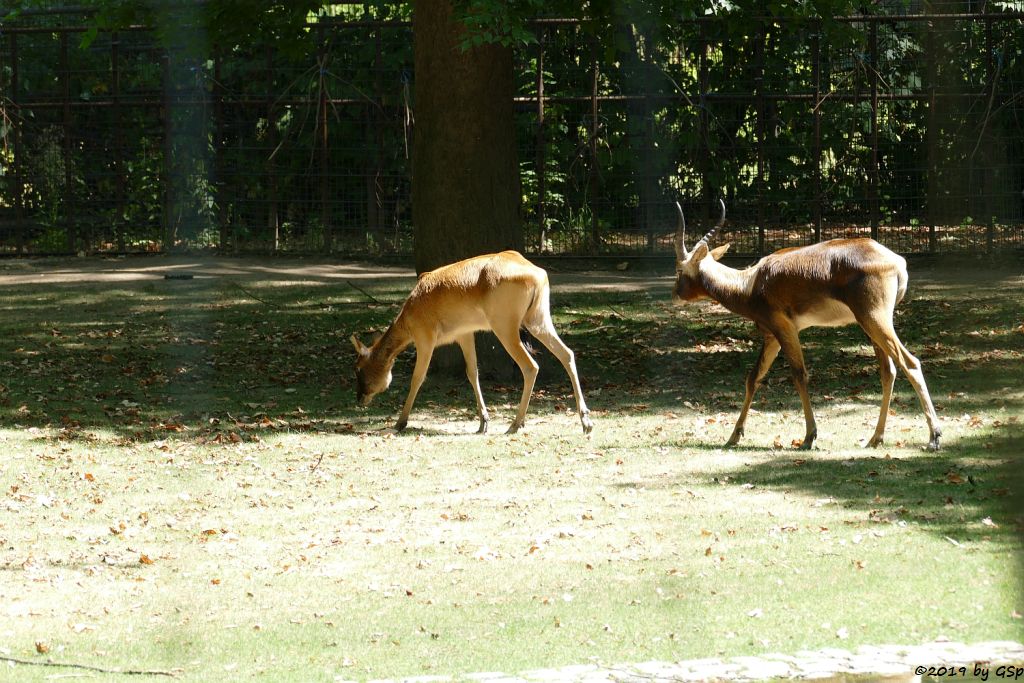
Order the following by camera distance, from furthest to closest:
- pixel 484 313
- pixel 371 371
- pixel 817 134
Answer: pixel 817 134 → pixel 371 371 → pixel 484 313

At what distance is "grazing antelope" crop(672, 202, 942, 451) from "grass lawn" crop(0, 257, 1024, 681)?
44 centimetres

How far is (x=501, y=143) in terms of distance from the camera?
11133 millimetres

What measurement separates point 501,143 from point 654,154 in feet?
20.6

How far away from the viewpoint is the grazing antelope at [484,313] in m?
9.68

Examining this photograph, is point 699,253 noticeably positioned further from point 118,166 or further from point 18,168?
point 18,168

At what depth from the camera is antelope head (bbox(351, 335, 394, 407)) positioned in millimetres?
10367

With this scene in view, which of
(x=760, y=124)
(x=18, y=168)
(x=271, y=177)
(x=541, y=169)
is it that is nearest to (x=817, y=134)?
(x=760, y=124)

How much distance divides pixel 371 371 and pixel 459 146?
2.14 metres

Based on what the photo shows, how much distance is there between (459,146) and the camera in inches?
433

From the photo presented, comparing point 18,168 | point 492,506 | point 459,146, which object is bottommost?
point 492,506

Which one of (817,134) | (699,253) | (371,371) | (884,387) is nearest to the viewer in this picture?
(884,387)

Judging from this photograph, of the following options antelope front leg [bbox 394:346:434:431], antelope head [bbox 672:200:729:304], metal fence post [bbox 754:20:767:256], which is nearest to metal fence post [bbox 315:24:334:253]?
metal fence post [bbox 754:20:767:256]

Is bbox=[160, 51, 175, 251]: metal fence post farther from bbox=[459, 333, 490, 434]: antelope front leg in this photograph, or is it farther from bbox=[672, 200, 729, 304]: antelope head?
bbox=[672, 200, 729, 304]: antelope head

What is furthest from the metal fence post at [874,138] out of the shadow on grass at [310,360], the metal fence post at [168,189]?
the metal fence post at [168,189]
